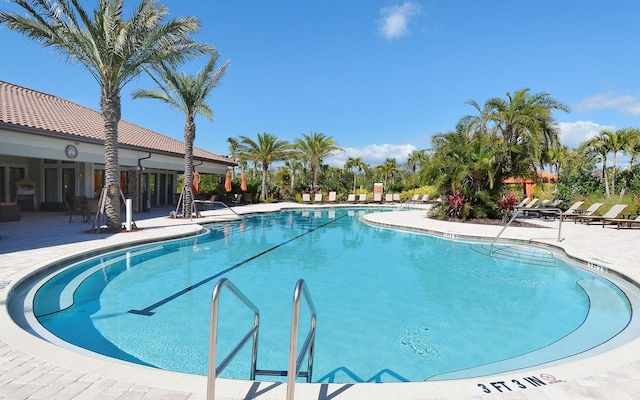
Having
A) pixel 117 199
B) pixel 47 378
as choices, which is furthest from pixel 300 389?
pixel 117 199

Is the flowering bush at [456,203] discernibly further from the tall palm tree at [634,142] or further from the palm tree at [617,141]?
the tall palm tree at [634,142]

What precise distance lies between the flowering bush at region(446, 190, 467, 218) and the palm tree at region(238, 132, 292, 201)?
54.3 ft

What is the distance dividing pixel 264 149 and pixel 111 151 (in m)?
19.4

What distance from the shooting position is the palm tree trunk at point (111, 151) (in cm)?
1178

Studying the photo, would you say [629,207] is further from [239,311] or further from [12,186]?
[12,186]

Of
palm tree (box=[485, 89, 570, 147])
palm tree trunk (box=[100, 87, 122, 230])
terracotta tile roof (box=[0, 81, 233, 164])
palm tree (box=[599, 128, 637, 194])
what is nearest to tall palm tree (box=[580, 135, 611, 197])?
palm tree (box=[599, 128, 637, 194])

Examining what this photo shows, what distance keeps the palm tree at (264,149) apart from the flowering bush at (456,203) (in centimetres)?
1655

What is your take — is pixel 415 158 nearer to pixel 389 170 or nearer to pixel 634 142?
pixel 389 170

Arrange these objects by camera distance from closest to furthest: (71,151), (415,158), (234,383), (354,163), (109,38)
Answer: (234,383)
(109,38)
(71,151)
(354,163)
(415,158)

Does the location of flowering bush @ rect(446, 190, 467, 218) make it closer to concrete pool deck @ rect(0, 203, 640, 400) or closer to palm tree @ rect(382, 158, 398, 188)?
concrete pool deck @ rect(0, 203, 640, 400)

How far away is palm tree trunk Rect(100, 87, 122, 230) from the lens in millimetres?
11781

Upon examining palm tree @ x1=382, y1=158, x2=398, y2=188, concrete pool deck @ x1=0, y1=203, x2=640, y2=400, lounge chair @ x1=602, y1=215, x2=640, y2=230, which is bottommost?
concrete pool deck @ x1=0, y1=203, x2=640, y2=400

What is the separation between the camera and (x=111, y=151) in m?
12.1

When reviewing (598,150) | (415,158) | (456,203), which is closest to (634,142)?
(598,150)
